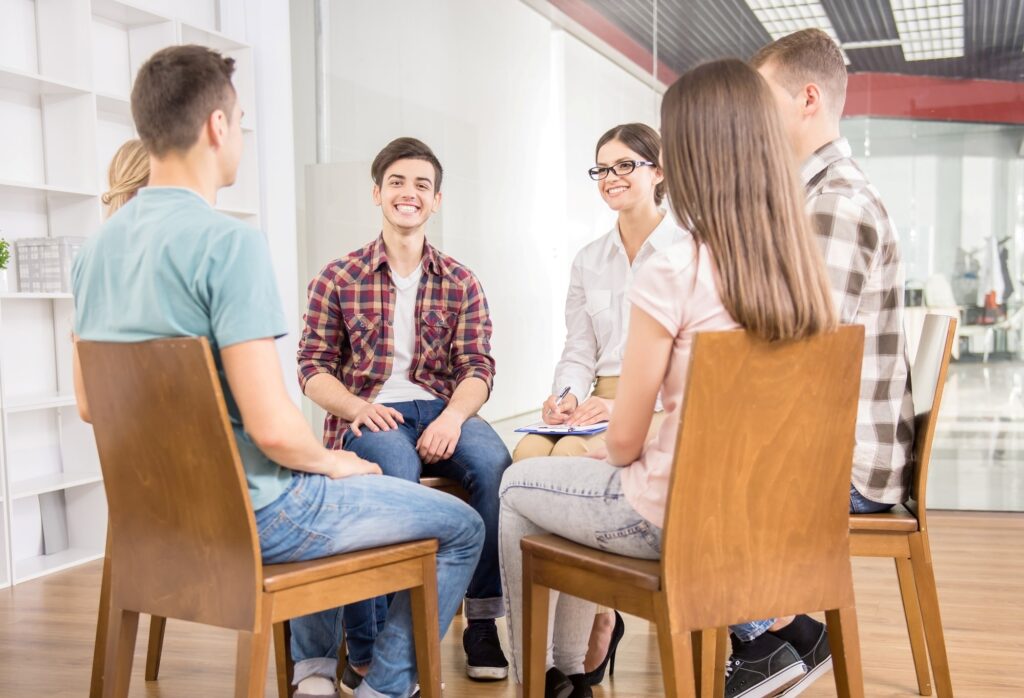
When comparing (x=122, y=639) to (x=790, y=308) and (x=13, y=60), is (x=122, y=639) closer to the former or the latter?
(x=790, y=308)

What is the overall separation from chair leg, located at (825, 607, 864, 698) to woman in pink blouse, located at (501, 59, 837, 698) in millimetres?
341

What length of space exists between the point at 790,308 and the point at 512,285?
10.9ft

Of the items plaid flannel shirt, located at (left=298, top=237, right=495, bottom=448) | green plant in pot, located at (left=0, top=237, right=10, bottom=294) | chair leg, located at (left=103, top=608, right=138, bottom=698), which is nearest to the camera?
chair leg, located at (left=103, top=608, right=138, bottom=698)

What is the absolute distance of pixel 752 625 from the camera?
6.97 feet

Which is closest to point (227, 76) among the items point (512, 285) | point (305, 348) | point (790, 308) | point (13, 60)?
point (790, 308)

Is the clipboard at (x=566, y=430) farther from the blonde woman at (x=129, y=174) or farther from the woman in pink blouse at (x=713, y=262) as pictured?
the blonde woman at (x=129, y=174)

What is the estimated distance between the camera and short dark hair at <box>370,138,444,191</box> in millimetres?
2670

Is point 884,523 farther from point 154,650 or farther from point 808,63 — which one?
point 154,650

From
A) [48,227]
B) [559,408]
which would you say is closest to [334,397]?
[559,408]

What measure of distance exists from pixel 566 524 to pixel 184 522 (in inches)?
25.1

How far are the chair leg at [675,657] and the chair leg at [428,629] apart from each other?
1.60ft

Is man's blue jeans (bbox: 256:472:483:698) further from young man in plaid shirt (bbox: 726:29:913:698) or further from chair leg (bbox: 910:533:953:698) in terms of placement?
chair leg (bbox: 910:533:953:698)

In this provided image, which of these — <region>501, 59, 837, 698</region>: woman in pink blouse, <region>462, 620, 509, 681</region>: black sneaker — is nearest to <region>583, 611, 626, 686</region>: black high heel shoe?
<region>462, 620, 509, 681</region>: black sneaker

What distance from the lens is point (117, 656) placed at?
165 centimetres
